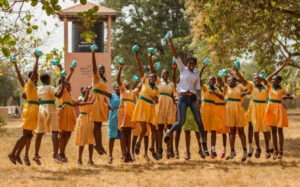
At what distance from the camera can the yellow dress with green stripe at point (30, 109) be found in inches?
370

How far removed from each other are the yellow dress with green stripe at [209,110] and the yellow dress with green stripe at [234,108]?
1.14ft

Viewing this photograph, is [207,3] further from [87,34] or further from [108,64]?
[108,64]

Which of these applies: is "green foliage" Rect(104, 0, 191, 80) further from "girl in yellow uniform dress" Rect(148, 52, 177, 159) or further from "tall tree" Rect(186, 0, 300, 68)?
"girl in yellow uniform dress" Rect(148, 52, 177, 159)

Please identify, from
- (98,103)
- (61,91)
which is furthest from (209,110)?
(61,91)

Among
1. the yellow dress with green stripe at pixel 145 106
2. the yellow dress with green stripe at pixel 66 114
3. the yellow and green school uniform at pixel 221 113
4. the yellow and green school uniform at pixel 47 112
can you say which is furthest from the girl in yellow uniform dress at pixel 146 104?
the yellow and green school uniform at pixel 47 112

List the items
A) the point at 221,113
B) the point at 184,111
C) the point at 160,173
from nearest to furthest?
the point at 160,173 → the point at 184,111 → the point at 221,113

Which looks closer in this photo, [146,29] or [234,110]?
[234,110]

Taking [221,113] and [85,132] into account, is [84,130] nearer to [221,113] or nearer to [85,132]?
[85,132]

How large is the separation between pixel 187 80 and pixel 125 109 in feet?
6.58

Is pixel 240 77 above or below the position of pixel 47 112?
above

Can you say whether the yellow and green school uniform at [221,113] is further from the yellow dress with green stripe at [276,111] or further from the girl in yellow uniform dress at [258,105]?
the yellow dress with green stripe at [276,111]

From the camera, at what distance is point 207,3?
481 inches

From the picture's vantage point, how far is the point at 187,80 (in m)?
9.66

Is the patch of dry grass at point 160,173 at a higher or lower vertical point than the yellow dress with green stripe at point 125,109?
lower
